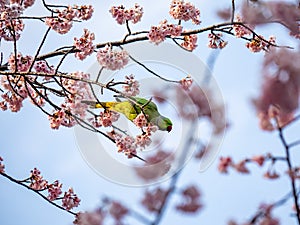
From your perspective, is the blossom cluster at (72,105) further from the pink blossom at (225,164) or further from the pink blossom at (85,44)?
the pink blossom at (225,164)

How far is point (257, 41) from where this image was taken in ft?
21.9

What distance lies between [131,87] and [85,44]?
0.86 meters

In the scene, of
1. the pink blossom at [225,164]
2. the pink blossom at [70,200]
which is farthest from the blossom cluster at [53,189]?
the pink blossom at [225,164]

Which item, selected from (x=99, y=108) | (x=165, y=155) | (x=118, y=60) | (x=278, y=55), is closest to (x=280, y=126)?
(x=278, y=55)

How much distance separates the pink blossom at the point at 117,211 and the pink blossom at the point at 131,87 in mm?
3093

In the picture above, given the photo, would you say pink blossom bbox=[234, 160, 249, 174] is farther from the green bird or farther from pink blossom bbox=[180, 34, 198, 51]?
pink blossom bbox=[180, 34, 198, 51]

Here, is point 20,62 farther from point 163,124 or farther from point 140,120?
point 163,124

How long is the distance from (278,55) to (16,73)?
12.4 feet

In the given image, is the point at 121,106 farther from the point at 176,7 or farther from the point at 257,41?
the point at 257,41

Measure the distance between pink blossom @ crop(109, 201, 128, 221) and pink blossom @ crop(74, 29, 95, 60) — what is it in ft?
11.6

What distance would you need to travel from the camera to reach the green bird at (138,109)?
588 cm

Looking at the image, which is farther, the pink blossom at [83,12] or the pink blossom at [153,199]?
the pink blossom at [83,12]

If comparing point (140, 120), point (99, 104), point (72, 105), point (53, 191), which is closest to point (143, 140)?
point (140, 120)

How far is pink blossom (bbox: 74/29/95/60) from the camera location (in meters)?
6.16
